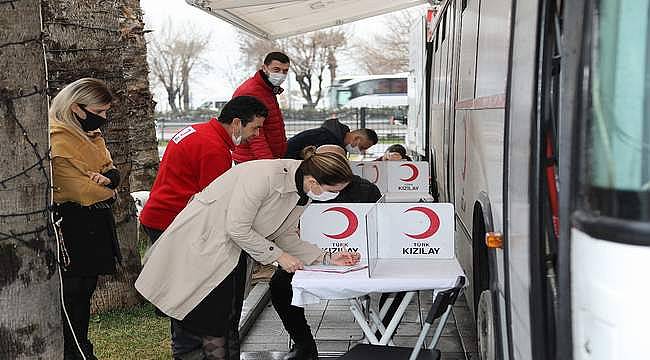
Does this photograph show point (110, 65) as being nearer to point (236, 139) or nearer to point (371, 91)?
point (236, 139)

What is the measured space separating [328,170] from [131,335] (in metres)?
2.88

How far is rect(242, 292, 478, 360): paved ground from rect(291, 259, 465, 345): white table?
106cm

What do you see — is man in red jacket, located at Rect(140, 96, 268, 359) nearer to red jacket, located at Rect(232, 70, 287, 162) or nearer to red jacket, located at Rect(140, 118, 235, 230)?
red jacket, located at Rect(140, 118, 235, 230)

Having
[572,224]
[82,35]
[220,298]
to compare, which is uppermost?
[82,35]

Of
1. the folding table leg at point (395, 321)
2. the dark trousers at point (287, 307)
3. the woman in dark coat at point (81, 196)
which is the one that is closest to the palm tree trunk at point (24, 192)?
the woman in dark coat at point (81, 196)

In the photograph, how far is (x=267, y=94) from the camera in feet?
23.7

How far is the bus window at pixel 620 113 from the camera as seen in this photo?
2225mm

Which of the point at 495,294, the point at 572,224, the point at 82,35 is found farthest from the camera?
the point at 82,35

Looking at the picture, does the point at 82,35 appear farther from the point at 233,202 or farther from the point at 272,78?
the point at 233,202

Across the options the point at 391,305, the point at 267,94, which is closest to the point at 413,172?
the point at 267,94

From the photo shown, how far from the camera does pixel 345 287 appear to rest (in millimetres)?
4352

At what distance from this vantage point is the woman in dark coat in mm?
4980

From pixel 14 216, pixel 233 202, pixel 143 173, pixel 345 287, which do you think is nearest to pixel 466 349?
pixel 345 287

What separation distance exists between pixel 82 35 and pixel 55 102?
1.89 meters
